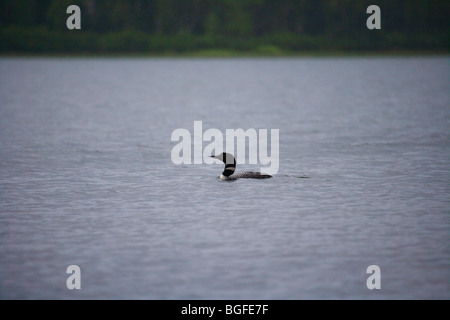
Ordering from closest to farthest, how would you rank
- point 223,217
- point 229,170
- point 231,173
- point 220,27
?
point 223,217 < point 229,170 < point 231,173 < point 220,27

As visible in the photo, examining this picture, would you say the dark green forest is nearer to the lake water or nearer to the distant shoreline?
the distant shoreline

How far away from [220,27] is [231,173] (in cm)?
15093

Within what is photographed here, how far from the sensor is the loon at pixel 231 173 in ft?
70.8

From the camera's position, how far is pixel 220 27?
6688 inches

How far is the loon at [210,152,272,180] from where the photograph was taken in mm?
21578

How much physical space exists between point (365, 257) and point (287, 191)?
614cm

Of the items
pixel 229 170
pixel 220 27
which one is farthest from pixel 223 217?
pixel 220 27

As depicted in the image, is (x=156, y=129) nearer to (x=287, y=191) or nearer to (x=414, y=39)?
(x=287, y=191)

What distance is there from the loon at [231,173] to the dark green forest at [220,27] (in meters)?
144

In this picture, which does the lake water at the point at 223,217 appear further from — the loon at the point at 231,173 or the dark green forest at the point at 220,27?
the dark green forest at the point at 220,27

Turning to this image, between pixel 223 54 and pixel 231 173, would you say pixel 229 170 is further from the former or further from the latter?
pixel 223 54

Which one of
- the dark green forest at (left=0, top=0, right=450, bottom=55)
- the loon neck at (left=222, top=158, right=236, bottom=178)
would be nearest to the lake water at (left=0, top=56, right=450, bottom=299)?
the loon neck at (left=222, top=158, right=236, bottom=178)

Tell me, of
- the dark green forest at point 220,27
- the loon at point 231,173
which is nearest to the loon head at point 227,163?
the loon at point 231,173

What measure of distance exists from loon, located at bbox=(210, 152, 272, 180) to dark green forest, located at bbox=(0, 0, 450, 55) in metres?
144
